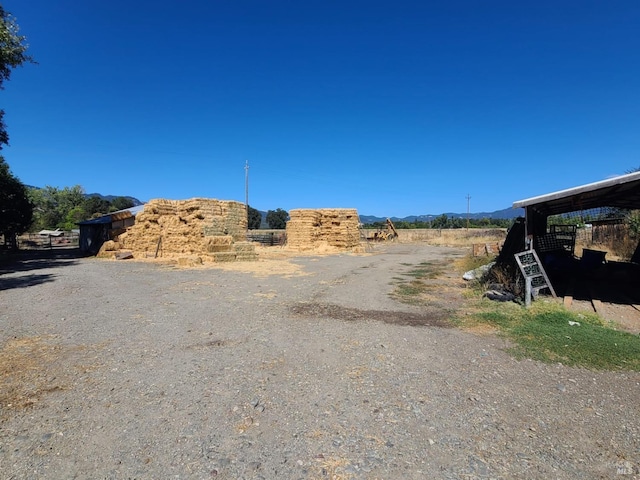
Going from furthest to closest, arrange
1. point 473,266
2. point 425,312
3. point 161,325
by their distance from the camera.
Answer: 1. point 473,266
2. point 425,312
3. point 161,325

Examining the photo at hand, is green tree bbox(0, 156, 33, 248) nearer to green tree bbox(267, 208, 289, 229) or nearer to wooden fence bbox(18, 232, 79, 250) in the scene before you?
wooden fence bbox(18, 232, 79, 250)

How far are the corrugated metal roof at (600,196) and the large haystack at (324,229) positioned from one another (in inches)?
641

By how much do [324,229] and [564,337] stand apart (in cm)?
2369

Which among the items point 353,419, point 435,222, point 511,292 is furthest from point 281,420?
point 435,222

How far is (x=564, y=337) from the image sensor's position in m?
5.71

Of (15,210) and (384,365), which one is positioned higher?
(15,210)

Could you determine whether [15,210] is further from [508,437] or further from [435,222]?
[435,222]

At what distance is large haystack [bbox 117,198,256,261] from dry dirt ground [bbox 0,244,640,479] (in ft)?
39.3

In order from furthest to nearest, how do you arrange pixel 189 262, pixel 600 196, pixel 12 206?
pixel 12 206 → pixel 189 262 → pixel 600 196

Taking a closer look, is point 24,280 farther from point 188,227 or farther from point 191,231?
point 188,227

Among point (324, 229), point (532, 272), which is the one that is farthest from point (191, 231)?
point (532, 272)

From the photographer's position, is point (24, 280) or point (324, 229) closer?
point (24, 280)

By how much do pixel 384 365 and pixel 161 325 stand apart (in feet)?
13.9

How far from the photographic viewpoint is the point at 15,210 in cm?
2422
